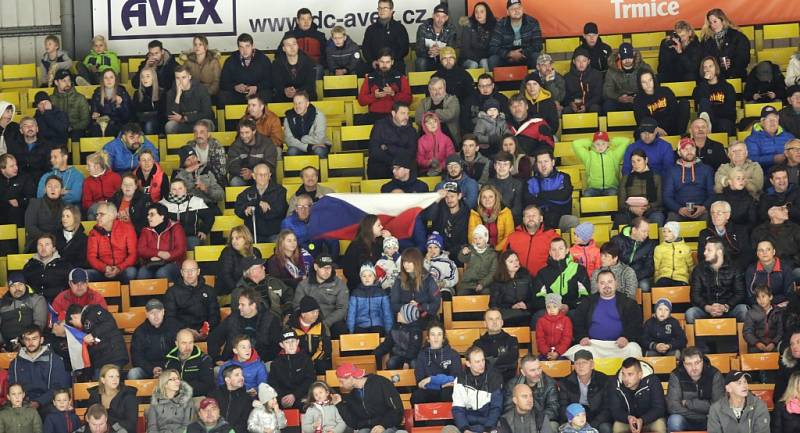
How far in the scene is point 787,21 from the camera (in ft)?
65.6

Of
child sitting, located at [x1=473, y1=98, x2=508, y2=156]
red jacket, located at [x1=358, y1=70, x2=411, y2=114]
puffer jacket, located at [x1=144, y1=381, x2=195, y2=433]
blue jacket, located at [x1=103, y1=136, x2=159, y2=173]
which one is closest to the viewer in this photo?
puffer jacket, located at [x1=144, y1=381, x2=195, y2=433]

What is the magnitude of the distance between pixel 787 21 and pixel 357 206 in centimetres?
586

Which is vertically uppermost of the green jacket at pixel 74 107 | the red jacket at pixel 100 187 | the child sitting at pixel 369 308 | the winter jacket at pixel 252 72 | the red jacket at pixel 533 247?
the winter jacket at pixel 252 72

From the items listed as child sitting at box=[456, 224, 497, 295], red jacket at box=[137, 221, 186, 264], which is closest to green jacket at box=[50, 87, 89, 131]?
red jacket at box=[137, 221, 186, 264]

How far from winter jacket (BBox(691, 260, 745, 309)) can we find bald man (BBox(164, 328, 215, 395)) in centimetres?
426

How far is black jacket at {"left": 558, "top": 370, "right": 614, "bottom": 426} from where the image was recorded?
14750 millimetres

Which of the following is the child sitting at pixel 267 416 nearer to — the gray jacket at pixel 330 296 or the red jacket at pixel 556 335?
the gray jacket at pixel 330 296

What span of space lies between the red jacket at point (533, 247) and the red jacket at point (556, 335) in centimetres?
89

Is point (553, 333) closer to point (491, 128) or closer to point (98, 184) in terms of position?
point (491, 128)

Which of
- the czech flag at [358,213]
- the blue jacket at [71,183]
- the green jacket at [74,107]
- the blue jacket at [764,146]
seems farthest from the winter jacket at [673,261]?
the green jacket at [74,107]

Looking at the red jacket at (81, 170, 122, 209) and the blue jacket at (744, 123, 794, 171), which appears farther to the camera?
the red jacket at (81, 170, 122, 209)

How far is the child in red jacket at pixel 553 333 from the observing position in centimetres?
1544

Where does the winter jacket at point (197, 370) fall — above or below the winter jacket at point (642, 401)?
above

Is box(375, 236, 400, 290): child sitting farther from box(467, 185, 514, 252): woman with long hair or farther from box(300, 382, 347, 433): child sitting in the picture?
box(300, 382, 347, 433): child sitting
